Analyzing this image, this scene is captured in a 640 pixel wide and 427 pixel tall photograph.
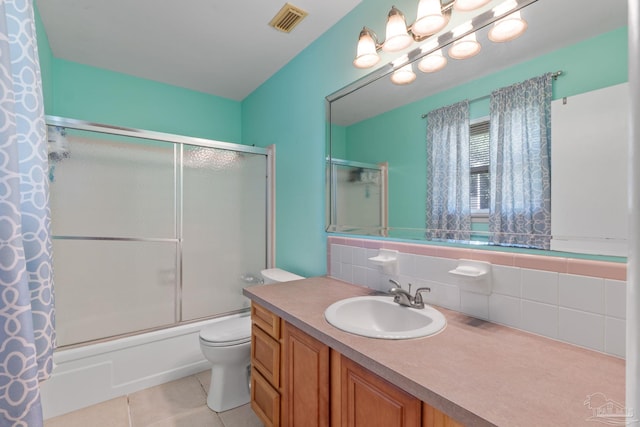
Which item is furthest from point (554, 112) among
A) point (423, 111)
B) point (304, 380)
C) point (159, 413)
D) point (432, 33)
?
point (159, 413)

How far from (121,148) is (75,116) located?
666 millimetres

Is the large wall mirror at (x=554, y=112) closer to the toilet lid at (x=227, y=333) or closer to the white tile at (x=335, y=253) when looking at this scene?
the white tile at (x=335, y=253)

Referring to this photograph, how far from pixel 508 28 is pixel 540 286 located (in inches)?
36.9

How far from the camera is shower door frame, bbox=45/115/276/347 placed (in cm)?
191

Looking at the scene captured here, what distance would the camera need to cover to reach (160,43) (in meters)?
2.06

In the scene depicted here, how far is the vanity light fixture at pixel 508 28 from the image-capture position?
102 cm

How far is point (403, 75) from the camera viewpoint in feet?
4.65

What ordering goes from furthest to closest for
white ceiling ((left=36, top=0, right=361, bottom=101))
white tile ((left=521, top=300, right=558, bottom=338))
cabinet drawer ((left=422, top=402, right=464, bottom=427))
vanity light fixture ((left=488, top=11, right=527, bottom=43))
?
white ceiling ((left=36, top=0, right=361, bottom=101))
vanity light fixture ((left=488, top=11, right=527, bottom=43))
white tile ((left=521, top=300, right=558, bottom=338))
cabinet drawer ((left=422, top=402, right=464, bottom=427))

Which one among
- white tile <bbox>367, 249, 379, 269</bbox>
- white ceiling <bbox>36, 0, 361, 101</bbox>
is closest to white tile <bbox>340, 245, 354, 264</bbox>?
white tile <bbox>367, 249, 379, 269</bbox>

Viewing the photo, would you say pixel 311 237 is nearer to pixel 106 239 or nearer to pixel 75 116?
pixel 106 239

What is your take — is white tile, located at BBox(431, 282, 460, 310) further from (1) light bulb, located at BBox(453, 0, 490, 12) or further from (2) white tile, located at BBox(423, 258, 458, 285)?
(1) light bulb, located at BBox(453, 0, 490, 12)

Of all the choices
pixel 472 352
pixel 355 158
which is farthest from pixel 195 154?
pixel 472 352

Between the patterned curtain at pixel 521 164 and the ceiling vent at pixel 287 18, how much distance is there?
4.25 ft

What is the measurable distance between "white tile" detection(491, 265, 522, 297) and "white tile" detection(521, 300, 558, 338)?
5 centimetres
